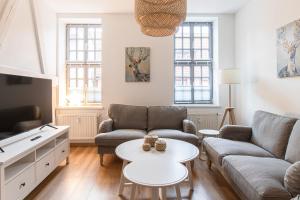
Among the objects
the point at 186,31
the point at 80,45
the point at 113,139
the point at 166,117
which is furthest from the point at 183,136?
the point at 80,45

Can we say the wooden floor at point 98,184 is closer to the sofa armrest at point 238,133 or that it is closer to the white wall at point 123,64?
the sofa armrest at point 238,133

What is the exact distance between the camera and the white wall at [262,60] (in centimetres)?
279

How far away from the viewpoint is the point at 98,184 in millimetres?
2729

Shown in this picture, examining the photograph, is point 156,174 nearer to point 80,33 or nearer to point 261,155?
point 261,155

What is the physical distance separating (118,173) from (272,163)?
6.41 ft

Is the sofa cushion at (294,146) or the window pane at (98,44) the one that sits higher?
the window pane at (98,44)

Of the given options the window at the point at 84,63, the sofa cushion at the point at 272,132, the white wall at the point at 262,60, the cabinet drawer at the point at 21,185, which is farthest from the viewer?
the window at the point at 84,63

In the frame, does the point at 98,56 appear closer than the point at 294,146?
No

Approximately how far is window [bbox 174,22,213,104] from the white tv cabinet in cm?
261

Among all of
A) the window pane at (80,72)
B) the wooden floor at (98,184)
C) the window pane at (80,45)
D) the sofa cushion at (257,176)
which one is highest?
the window pane at (80,45)

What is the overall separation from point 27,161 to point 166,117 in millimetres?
2273

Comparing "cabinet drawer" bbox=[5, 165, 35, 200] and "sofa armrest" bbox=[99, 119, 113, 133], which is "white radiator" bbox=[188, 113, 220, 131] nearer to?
"sofa armrest" bbox=[99, 119, 113, 133]

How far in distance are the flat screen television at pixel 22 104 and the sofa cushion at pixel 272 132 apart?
9.63ft

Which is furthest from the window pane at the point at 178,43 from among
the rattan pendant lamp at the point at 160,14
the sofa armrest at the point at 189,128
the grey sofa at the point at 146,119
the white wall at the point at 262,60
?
the rattan pendant lamp at the point at 160,14
